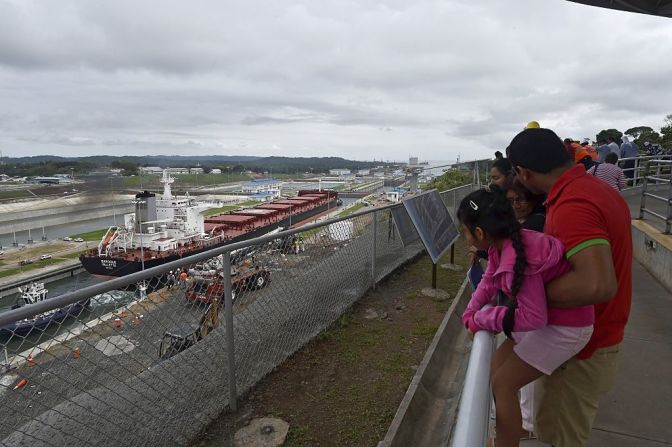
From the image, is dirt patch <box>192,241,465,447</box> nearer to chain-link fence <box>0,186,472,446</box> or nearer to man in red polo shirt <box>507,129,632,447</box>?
chain-link fence <box>0,186,472,446</box>

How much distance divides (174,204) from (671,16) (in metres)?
25.7

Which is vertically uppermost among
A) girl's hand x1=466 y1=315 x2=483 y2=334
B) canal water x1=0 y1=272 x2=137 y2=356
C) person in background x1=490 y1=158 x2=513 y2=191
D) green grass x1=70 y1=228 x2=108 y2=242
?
person in background x1=490 y1=158 x2=513 y2=191

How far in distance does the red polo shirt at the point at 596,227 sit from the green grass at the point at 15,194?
3482 cm

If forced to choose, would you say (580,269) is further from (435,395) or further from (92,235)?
(92,235)

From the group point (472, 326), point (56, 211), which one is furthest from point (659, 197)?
point (56, 211)

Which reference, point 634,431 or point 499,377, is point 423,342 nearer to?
point 634,431

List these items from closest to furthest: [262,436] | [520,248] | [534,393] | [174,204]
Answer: [520,248]
[534,393]
[262,436]
[174,204]

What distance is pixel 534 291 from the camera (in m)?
1.58

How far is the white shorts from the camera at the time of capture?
1.67 m

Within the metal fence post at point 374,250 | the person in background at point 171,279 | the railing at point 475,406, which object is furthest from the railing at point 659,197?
the person in background at point 171,279

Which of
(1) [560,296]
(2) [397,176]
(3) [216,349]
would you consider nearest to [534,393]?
(1) [560,296]

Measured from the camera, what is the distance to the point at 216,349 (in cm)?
306

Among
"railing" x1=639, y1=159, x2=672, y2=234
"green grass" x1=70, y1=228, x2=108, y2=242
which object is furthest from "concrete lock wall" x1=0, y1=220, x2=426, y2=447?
"green grass" x1=70, y1=228, x2=108, y2=242

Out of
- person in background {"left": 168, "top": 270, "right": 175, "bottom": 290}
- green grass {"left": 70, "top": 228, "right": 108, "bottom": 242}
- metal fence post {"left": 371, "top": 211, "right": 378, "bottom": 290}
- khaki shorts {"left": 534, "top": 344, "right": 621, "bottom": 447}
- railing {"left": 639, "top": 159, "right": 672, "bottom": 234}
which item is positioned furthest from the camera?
green grass {"left": 70, "top": 228, "right": 108, "bottom": 242}
